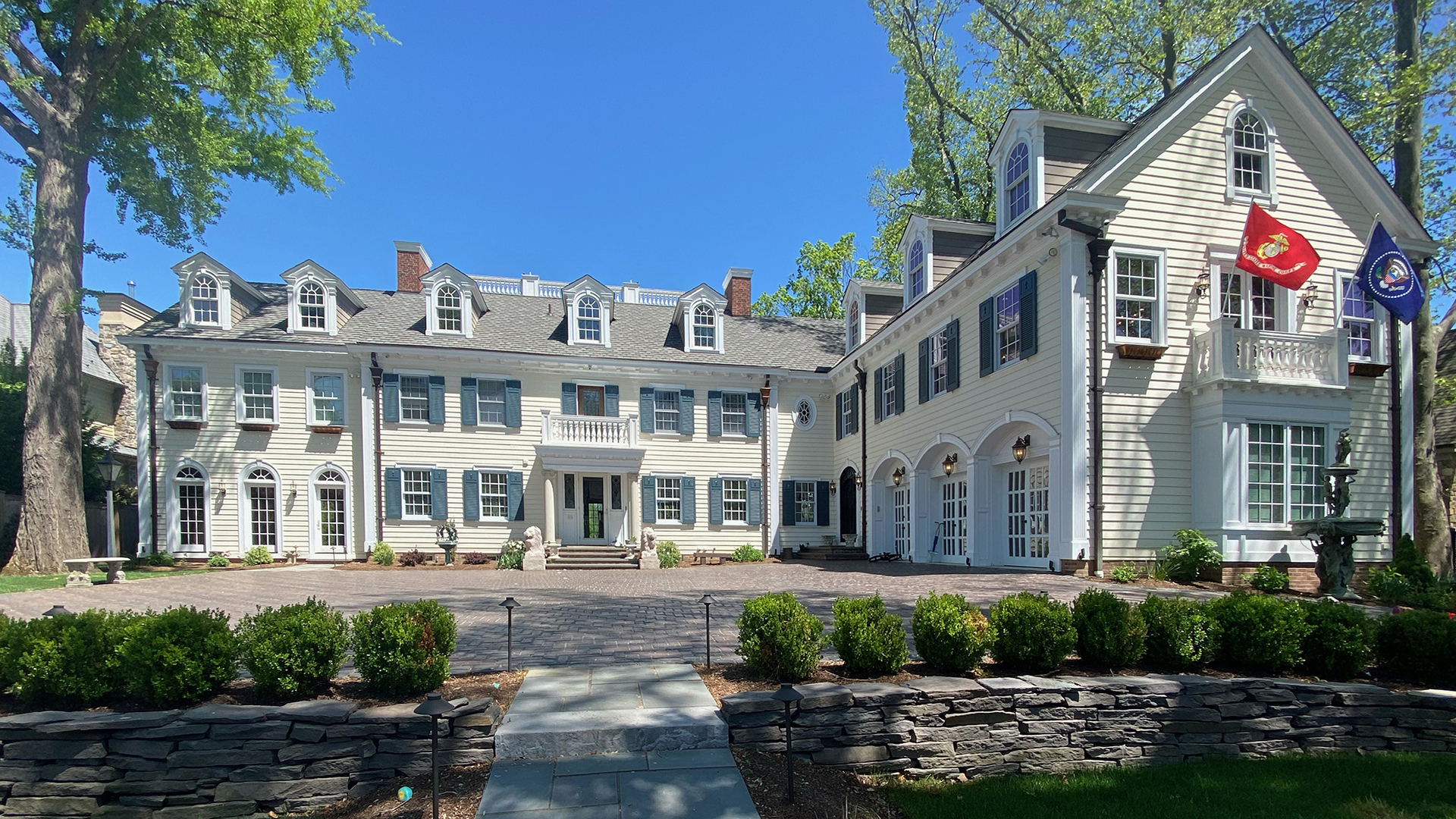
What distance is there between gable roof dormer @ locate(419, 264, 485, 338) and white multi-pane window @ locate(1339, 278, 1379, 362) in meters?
21.0

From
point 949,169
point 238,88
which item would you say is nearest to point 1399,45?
point 949,169

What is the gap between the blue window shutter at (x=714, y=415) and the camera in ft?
70.9

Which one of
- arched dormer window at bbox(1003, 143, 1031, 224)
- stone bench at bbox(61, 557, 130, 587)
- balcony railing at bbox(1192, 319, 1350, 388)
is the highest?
arched dormer window at bbox(1003, 143, 1031, 224)

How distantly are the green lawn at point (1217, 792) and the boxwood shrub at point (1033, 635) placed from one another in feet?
2.65

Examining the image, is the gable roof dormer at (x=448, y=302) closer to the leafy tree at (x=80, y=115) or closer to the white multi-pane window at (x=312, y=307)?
the white multi-pane window at (x=312, y=307)

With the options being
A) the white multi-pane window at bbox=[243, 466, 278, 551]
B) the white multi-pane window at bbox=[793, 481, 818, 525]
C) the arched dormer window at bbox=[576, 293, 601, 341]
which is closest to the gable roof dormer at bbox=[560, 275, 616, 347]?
the arched dormer window at bbox=[576, 293, 601, 341]

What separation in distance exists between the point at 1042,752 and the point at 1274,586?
796cm

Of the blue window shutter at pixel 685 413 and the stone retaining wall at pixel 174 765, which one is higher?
the blue window shutter at pixel 685 413

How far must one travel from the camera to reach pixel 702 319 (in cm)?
2258

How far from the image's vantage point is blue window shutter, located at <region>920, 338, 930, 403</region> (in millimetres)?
16156

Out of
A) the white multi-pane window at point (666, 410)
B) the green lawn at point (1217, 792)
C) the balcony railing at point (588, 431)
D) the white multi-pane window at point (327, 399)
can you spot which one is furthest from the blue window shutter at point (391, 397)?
the green lawn at point (1217, 792)

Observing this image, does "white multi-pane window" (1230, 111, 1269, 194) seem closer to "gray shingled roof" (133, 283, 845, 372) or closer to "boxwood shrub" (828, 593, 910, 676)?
"gray shingled roof" (133, 283, 845, 372)

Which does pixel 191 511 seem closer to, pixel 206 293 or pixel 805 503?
pixel 206 293

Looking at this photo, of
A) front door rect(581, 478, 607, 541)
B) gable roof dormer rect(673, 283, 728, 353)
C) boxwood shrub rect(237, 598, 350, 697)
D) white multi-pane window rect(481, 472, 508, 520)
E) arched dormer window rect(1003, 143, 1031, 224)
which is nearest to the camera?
boxwood shrub rect(237, 598, 350, 697)
